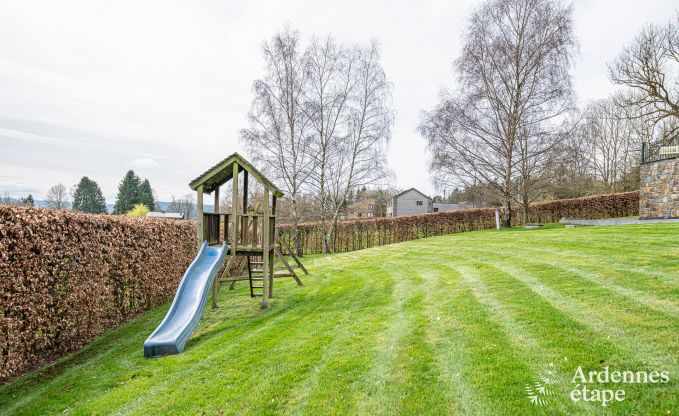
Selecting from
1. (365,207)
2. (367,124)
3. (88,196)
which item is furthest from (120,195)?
(367,124)

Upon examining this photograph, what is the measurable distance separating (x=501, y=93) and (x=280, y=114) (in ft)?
35.6

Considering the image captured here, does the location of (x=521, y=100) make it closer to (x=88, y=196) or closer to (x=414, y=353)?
(x=414, y=353)

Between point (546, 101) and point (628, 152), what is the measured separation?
16264mm

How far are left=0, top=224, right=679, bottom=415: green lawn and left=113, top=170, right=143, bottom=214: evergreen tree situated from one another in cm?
5317

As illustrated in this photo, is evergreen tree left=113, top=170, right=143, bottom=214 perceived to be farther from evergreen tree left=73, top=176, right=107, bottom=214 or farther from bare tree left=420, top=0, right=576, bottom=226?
bare tree left=420, top=0, right=576, bottom=226

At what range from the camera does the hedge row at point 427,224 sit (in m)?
21.3

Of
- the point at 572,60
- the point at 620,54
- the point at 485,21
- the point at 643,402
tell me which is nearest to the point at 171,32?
the point at 643,402

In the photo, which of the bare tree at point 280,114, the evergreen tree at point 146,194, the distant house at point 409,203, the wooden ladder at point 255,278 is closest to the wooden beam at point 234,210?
the wooden ladder at point 255,278

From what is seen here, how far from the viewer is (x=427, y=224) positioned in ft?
70.4

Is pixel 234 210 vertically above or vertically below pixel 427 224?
above

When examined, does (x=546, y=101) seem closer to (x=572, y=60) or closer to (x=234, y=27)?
(x=572, y=60)

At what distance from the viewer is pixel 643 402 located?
8.29ft

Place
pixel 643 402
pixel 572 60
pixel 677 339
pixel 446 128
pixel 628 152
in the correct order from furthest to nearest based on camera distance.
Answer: pixel 628 152
pixel 446 128
pixel 572 60
pixel 677 339
pixel 643 402

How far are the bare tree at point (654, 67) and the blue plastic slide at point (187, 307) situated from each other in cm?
2005
